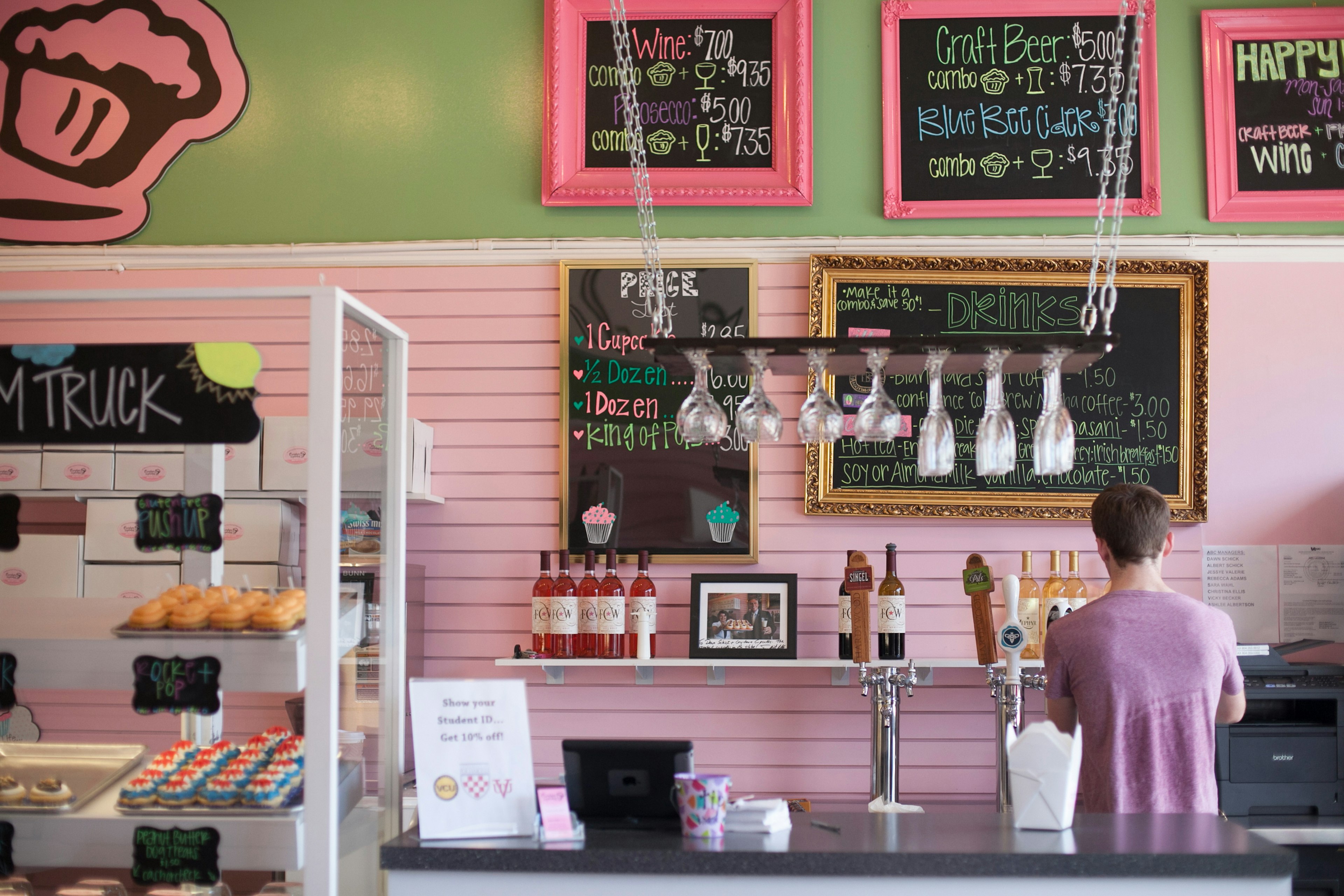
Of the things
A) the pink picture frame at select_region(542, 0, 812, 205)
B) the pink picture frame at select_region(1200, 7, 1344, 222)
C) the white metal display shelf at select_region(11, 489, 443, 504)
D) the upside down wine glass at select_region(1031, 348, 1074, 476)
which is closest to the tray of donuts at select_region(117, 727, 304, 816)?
the white metal display shelf at select_region(11, 489, 443, 504)

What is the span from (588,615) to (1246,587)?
226 cm

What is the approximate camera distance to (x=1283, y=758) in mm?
3209

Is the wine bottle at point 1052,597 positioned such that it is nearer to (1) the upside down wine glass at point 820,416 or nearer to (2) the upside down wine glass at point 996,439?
(2) the upside down wine glass at point 996,439

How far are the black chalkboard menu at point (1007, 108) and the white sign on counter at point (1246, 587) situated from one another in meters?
1.30

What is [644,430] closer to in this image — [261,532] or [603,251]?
[603,251]

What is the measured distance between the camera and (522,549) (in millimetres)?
3826

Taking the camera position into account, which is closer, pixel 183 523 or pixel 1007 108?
pixel 183 523

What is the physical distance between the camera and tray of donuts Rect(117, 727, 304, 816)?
2293mm

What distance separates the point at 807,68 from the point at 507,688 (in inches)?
98.7

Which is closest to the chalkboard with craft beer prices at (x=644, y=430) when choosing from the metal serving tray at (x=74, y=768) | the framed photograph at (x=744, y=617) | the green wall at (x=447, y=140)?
the framed photograph at (x=744, y=617)

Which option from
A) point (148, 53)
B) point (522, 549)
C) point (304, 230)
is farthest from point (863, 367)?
point (148, 53)

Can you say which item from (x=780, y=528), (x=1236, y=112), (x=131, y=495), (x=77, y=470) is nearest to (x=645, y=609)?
(x=780, y=528)

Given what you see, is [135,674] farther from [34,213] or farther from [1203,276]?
[1203,276]

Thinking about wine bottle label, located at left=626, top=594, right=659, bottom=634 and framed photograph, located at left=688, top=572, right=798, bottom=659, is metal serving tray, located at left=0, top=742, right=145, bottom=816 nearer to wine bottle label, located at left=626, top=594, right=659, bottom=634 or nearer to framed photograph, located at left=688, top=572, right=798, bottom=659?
wine bottle label, located at left=626, top=594, right=659, bottom=634
